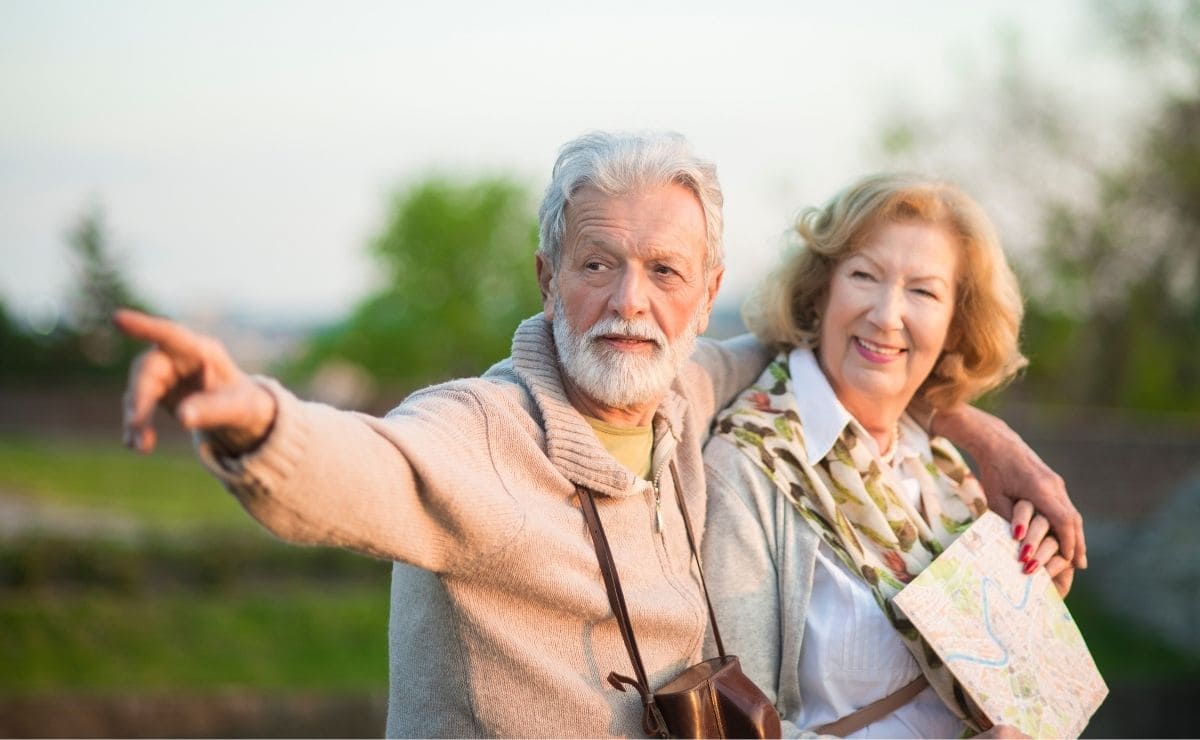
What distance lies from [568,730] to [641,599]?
279 mm

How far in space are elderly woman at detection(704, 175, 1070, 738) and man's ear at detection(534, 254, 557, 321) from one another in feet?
1.76

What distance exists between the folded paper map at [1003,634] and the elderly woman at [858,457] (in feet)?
0.24

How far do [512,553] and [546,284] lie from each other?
0.66m

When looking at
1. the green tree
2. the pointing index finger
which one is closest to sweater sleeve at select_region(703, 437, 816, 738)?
the pointing index finger

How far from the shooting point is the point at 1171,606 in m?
12.8

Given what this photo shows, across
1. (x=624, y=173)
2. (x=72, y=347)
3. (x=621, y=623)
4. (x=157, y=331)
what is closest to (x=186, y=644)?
(x=621, y=623)

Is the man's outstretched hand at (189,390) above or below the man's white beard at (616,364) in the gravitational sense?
above

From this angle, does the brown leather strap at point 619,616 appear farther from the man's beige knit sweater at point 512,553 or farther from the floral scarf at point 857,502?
the floral scarf at point 857,502

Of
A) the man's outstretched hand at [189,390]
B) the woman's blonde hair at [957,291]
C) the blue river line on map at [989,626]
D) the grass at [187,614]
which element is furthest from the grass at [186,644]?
the man's outstretched hand at [189,390]

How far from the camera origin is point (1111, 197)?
63.5ft

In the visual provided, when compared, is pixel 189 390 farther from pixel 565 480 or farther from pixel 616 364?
pixel 616 364

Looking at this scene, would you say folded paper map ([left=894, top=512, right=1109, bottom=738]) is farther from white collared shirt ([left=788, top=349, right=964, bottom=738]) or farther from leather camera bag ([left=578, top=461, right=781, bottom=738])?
leather camera bag ([left=578, top=461, right=781, bottom=738])

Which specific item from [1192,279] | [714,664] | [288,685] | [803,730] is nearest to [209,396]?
[714,664]

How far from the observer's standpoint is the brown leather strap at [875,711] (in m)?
2.60
